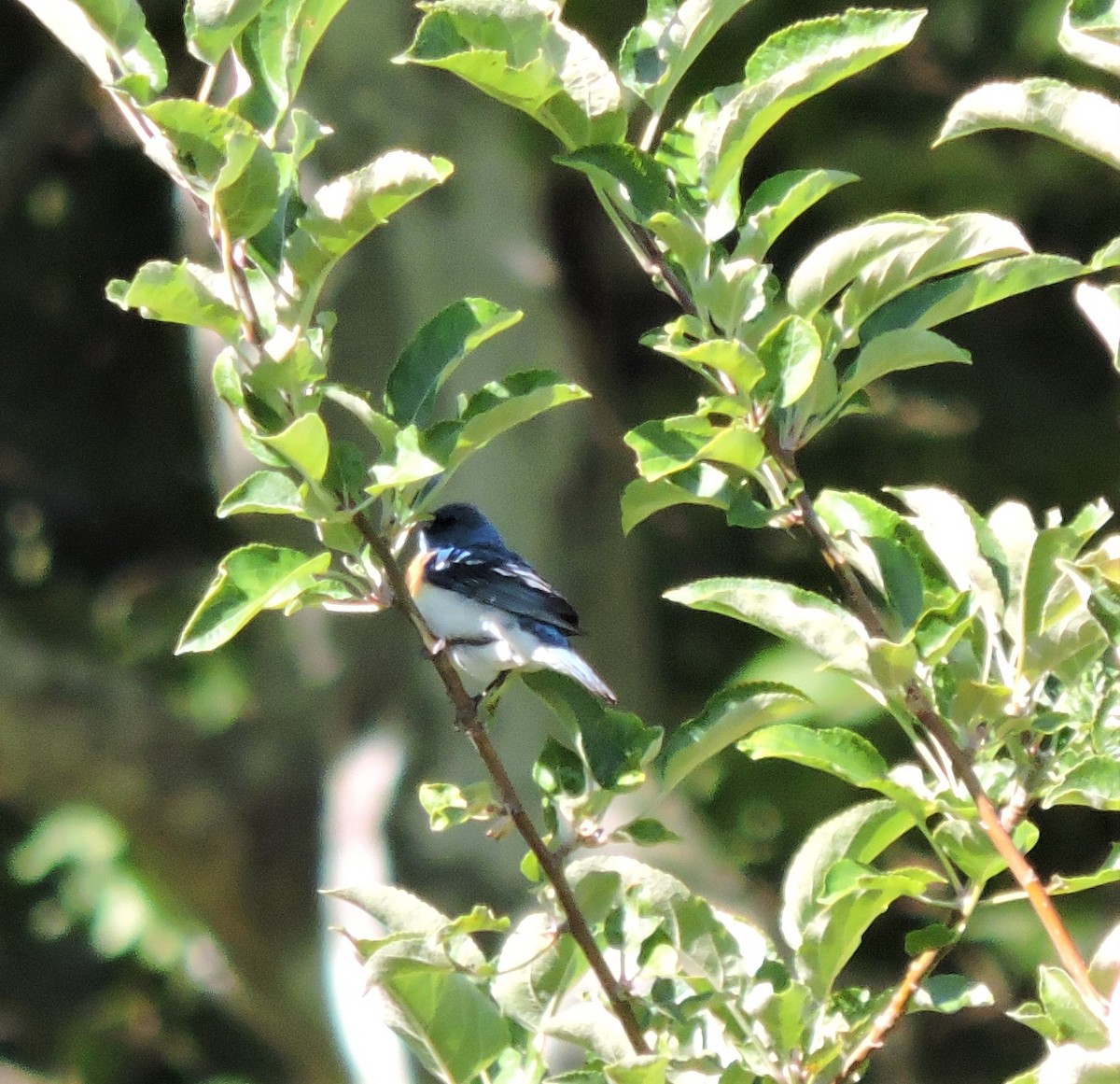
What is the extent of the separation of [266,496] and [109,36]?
15.7 inches

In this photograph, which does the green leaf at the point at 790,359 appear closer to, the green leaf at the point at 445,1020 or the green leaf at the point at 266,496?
the green leaf at the point at 266,496

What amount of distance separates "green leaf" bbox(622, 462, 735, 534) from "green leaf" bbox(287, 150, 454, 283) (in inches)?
14.5

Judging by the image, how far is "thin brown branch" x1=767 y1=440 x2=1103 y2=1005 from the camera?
1328mm

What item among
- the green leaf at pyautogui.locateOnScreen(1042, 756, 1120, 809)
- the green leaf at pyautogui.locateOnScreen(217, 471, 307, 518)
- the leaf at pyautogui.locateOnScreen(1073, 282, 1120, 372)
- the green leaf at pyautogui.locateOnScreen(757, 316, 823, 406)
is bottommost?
the green leaf at pyautogui.locateOnScreen(1042, 756, 1120, 809)

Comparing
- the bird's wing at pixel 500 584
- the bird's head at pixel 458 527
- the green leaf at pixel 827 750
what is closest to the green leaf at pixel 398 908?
the green leaf at pixel 827 750

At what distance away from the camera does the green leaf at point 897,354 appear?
4.93ft

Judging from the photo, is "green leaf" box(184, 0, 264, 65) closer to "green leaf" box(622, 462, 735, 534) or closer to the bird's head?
"green leaf" box(622, 462, 735, 534)

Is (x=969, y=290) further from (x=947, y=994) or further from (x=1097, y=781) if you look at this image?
(x=947, y=994)

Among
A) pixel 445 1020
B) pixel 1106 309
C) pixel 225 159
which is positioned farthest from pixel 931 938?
pixel 225 159

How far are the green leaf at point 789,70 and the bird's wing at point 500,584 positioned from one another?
1.44 m

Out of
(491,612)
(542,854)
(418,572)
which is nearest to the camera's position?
(542,854)

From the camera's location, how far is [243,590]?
4.70 ft

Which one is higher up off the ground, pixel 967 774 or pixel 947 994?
pixel 967 774

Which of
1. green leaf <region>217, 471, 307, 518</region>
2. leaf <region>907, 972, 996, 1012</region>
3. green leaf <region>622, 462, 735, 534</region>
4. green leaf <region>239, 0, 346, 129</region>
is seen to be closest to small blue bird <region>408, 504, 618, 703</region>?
green leaf <region>622, 462, 735, 534</region>
